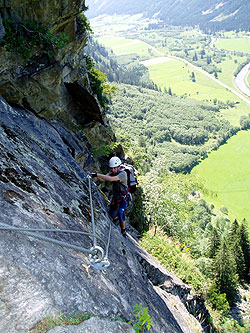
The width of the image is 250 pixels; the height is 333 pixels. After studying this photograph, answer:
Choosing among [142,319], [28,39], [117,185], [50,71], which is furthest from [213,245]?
[142,319]

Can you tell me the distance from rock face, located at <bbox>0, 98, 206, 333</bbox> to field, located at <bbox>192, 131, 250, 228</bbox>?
9337 cm

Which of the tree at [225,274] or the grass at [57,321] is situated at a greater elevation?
the grass at [57,321]

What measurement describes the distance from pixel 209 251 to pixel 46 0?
38.0m

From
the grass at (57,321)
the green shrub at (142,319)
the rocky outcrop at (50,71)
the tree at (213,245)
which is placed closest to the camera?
the grass at (57,321)

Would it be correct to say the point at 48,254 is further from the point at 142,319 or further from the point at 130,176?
the point at 130,176

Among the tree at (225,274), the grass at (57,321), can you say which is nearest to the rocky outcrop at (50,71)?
the grass at (57,321)

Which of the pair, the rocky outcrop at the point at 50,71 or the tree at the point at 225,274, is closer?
the rocky outcrop at the point at 50,71

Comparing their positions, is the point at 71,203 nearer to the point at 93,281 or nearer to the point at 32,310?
the point at 93,281

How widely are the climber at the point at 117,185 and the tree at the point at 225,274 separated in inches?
1067

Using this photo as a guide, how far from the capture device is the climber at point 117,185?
815cm

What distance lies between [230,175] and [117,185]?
11858cm

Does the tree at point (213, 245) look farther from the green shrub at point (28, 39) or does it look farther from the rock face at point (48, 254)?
the green shrub at point (28, 39)

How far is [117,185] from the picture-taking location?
28.6 ft

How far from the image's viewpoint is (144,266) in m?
10.9
